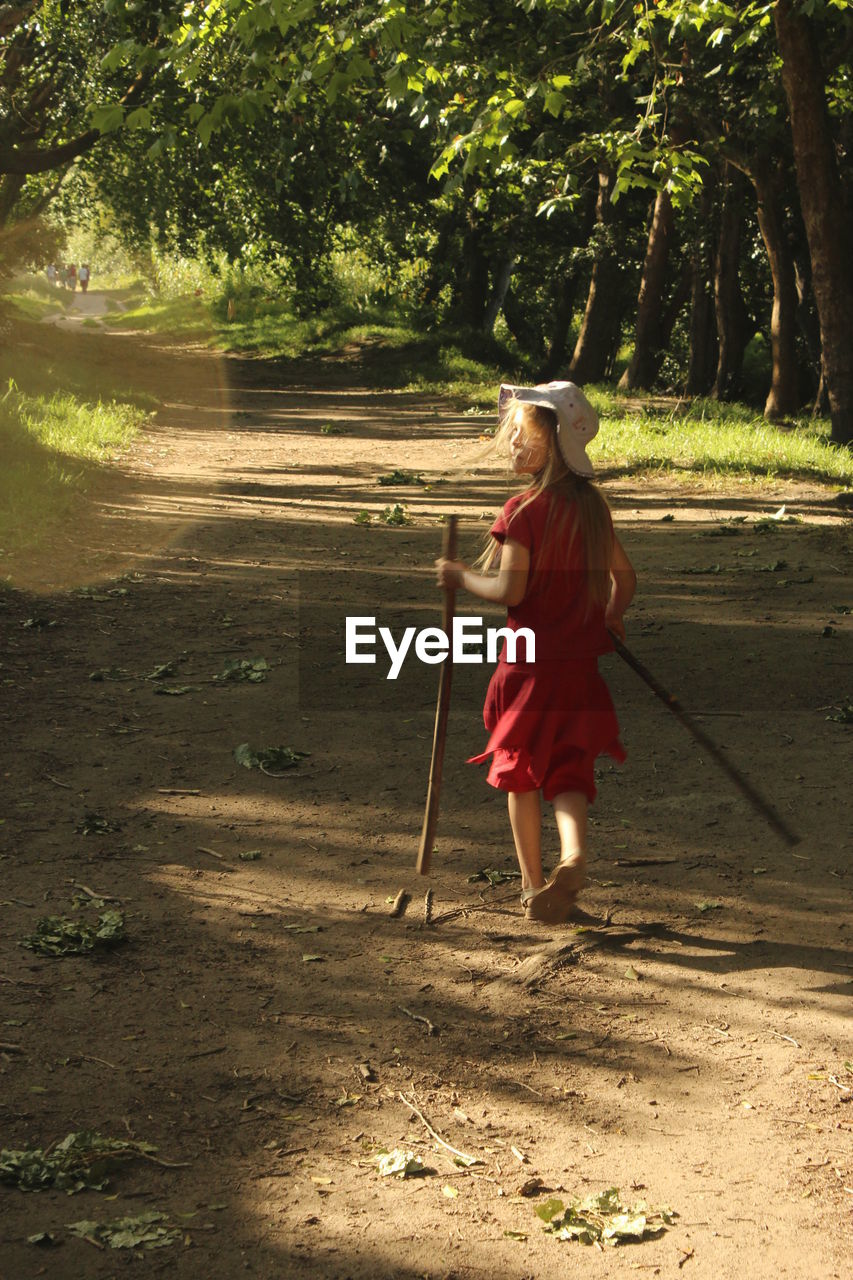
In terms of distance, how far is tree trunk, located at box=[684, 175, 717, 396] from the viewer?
924 inches

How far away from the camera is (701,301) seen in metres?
24.8

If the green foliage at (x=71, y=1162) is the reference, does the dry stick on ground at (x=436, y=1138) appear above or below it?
below

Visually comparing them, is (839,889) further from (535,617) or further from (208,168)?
(208,168)

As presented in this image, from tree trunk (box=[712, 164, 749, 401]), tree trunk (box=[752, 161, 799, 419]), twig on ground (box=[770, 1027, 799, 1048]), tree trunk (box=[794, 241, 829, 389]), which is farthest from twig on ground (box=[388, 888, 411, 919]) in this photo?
tree trunk (box=[794, 241, 829, 389])

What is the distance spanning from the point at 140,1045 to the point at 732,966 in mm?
1797

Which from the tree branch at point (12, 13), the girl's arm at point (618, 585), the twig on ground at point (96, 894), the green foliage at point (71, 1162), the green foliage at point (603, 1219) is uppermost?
the tree branch at point (12, 13)

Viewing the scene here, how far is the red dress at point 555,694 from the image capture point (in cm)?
440

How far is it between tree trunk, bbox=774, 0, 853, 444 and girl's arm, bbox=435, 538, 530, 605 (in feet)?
31.4

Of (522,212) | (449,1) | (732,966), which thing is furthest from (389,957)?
(522,212)

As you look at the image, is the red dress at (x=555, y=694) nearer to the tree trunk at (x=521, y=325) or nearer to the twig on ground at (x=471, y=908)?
the twig on ground at (x=471, y=908)

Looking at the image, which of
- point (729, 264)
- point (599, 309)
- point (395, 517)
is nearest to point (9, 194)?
point (599, 309)

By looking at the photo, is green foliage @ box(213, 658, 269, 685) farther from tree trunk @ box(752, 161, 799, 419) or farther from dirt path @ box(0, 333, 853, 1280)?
tree trunk @ box(752, 161, 799, 419)

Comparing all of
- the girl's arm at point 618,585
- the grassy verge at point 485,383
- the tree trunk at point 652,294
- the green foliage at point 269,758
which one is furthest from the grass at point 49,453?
the tree trunk at point 652,294

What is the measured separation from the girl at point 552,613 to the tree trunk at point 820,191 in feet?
30.6
